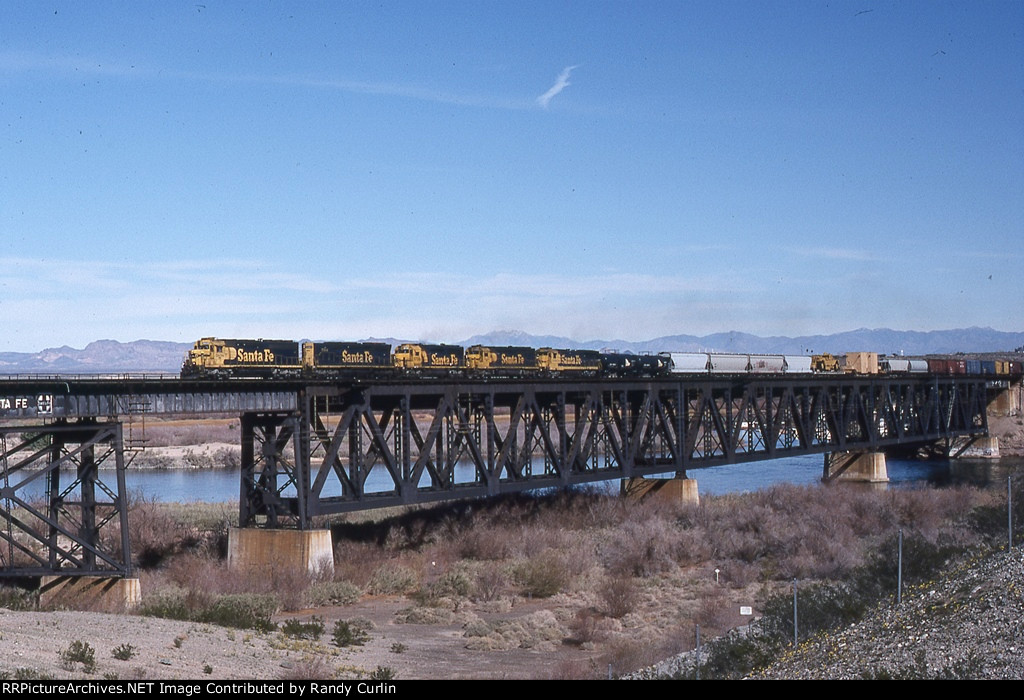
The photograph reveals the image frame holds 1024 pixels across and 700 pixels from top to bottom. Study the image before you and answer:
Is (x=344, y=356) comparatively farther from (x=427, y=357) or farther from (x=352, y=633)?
(x=352, y=633)

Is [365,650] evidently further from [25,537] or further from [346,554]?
[25,537]

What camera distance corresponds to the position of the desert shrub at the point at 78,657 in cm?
2216

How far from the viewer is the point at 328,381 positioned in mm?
47500

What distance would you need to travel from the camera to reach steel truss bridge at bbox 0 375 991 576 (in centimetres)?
3931

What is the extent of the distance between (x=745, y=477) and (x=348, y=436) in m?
54.3

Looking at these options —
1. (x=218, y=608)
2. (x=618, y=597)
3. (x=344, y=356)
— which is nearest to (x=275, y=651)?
(x=218, y=608)

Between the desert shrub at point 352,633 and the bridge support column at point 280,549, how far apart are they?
886 cm

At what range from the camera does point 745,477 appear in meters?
100

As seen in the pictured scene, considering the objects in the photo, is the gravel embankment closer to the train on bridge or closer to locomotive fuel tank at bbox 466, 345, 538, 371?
the train on bridge

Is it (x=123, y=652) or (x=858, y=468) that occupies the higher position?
(x=123, y=652)

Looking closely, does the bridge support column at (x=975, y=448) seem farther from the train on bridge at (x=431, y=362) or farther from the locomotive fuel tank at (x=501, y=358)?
the locomotive fuel tank at (x=501, y=358)

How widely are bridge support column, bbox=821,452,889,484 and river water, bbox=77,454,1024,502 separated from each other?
1596 mm

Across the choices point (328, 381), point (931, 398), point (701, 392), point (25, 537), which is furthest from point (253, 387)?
point (931, 398)
